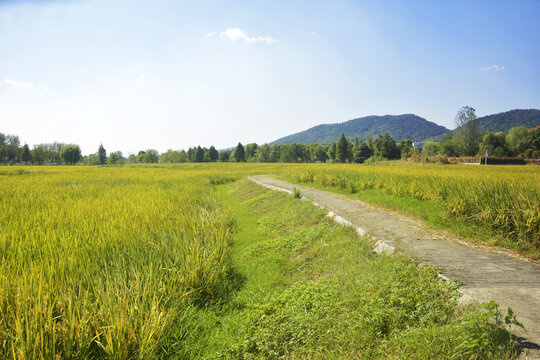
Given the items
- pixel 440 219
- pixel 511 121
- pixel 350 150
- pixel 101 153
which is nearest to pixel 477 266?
pixel 440 219

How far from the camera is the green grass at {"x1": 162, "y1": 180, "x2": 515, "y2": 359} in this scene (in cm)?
234

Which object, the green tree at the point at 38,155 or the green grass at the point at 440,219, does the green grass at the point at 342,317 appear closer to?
the green grass at the point at 440,219

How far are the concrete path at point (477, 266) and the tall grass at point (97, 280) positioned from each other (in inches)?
138

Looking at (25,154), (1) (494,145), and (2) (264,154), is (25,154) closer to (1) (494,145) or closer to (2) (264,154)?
(2) (264,154)

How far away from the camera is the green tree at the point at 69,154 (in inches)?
3369

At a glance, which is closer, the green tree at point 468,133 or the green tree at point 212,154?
the green tree at point 468,133

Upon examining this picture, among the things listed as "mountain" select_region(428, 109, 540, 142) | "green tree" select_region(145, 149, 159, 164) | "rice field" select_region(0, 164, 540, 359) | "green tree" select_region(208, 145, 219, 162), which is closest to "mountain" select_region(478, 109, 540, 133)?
"mountain" select_region(428, 109, 540, 142)

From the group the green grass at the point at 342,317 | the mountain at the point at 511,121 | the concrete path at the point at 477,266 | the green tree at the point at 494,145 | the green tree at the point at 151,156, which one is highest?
the mountain at the point at 511,121

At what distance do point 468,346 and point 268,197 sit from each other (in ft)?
34.8

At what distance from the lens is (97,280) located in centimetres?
329

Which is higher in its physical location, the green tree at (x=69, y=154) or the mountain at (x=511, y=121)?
the mountain at (x=511, y=121)

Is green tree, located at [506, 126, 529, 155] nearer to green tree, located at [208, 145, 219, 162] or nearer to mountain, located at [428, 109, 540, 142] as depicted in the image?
green tree, located at [208, 145, 219, 162]

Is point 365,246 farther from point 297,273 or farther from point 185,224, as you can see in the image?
point 185,224

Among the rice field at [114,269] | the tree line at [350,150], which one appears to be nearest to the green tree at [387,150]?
the tree line at [350,150]
